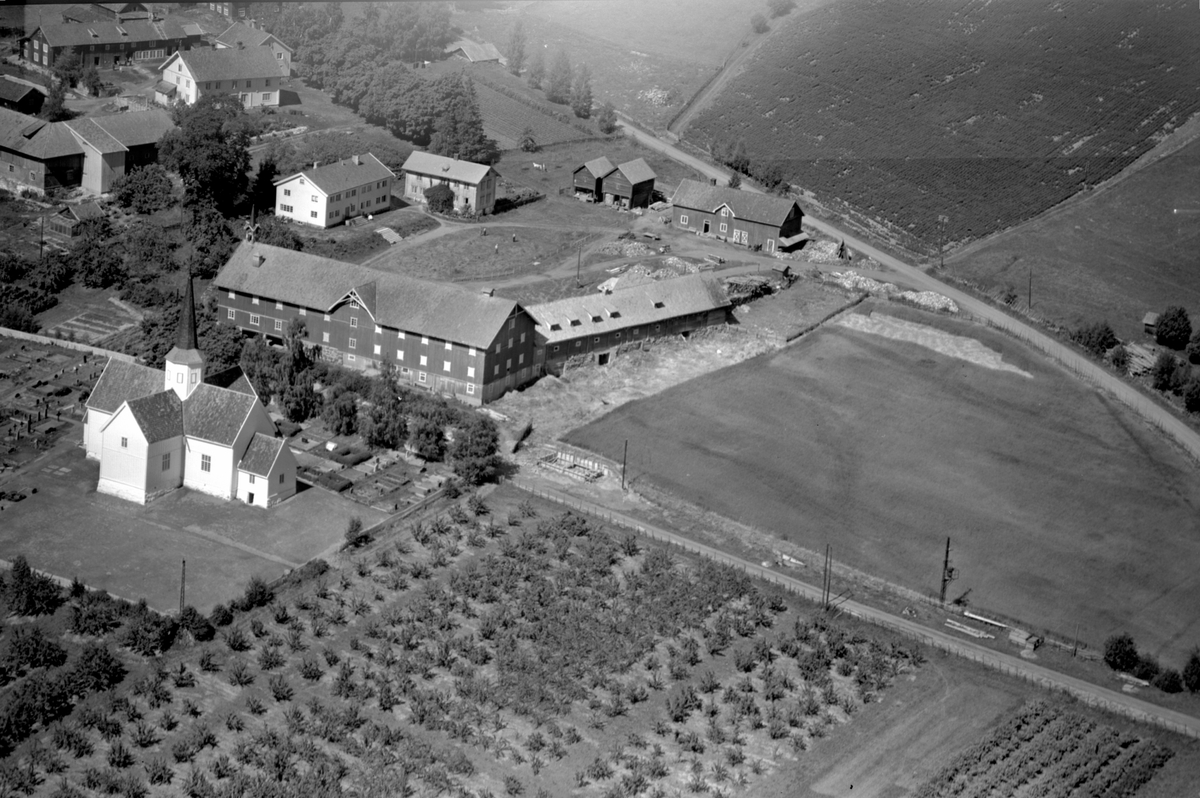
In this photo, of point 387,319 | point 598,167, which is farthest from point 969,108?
point 387,319

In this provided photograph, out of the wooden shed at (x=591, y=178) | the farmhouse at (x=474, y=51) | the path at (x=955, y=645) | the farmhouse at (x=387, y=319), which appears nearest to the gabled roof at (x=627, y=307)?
the farmhouse at (x=387, y=319)

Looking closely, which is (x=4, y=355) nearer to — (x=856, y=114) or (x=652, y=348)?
(x=652, y=348)

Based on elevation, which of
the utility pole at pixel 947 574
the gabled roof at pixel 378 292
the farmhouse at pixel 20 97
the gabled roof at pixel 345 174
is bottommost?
the utility pole at pixel 947 574

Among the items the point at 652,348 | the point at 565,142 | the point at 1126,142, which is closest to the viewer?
the point at 652,348

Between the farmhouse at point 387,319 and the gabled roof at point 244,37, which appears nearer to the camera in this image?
the farmhouse at point 387,319

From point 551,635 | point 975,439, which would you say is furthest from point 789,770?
point 975,439

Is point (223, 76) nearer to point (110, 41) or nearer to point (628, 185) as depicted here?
point (110, 41)

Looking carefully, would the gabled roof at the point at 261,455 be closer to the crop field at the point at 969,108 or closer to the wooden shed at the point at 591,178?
the wooden shed at the point at 591,178

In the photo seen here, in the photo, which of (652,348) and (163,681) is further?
(652,348)
